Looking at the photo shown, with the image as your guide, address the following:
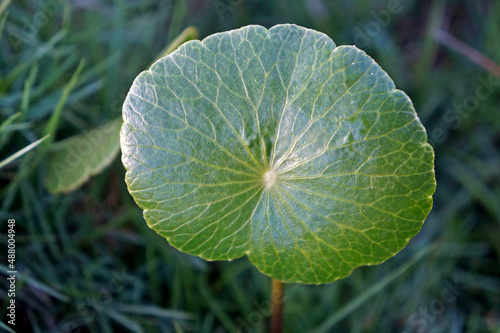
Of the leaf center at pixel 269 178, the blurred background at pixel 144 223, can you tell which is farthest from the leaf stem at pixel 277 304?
the leaf center at pixel 269 178

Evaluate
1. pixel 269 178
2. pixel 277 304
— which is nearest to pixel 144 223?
pixel 277 304

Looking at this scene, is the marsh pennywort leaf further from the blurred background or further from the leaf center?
the blurred background

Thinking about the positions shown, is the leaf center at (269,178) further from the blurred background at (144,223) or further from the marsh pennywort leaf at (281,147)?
the blurred background at (144,223)

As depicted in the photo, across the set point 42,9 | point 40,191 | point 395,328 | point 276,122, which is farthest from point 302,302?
point 42,9

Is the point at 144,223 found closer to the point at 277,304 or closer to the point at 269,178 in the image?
the point at 277,304

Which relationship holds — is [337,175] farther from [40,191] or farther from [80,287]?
[40,191]

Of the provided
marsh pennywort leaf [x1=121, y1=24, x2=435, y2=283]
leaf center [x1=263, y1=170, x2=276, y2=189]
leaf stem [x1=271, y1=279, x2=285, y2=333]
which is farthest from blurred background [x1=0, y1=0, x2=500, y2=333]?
leaf center [x1=263, y1=170, x2=276, y2=189]
